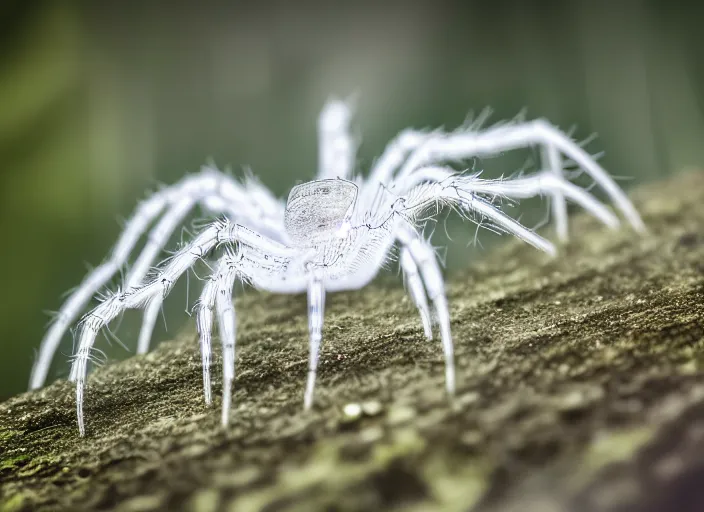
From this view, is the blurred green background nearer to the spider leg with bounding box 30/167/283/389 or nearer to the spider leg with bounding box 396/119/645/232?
the spider leg with bounding box 396/119/645/232

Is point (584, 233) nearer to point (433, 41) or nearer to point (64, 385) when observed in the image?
point (433, 41)

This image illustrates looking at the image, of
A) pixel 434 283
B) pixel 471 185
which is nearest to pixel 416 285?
pixel 434 283

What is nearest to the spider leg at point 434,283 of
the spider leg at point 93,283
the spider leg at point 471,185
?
the spider leg at point 471,185

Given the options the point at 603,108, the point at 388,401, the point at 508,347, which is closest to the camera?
the point at 388,401

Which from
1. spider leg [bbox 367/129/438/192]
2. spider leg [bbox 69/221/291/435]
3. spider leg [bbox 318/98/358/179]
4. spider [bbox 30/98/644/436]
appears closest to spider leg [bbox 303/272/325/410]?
spider [bbox 30/98/644/436]

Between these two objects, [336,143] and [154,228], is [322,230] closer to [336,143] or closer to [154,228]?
[154,228]

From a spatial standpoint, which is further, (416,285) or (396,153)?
(396,153)

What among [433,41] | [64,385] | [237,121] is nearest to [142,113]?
[237,121]
